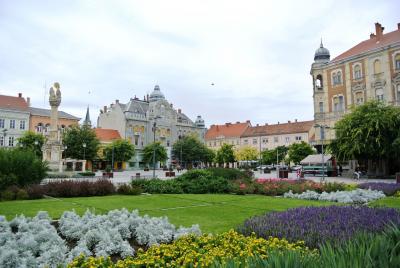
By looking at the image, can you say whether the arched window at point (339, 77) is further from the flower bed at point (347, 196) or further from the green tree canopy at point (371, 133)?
the flower bed at point (347, 196)

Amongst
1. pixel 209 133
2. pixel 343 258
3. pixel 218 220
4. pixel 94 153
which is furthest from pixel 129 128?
pixel 343 258

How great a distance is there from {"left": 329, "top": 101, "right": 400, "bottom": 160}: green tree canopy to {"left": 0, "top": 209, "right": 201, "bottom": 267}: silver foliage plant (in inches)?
1246

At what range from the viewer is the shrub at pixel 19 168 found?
16.8 metres

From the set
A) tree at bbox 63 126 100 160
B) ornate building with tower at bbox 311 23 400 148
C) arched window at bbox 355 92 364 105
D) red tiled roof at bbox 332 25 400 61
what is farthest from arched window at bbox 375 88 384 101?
tree at bbox 63 126 100 160

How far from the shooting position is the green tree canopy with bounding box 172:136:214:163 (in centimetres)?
8494

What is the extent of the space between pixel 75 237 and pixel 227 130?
109 metres

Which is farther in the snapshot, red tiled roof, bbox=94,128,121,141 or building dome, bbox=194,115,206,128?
building dome, bbox=194,115,206,128

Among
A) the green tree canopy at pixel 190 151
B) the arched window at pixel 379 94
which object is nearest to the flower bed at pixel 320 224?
the arched window at pixel 379 94

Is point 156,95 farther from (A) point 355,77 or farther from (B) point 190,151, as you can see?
(A) point 355,77

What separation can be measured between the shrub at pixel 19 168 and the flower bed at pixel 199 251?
13.7m

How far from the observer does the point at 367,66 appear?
153 ft

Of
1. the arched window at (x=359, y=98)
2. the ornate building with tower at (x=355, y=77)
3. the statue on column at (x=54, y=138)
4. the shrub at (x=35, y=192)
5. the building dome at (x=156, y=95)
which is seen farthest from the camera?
the building dome at (x=156, y=95)

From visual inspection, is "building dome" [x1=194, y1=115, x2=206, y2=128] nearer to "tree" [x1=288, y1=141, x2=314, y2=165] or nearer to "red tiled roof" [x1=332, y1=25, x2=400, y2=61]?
"tree" [x1=288, y1=141, x2=314, y2=165]

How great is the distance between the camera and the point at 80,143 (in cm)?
6169
